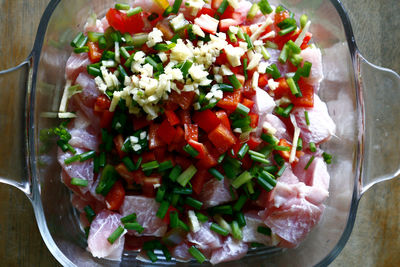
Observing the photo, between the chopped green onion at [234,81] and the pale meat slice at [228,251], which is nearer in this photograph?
the chopped green onion at [234,81]

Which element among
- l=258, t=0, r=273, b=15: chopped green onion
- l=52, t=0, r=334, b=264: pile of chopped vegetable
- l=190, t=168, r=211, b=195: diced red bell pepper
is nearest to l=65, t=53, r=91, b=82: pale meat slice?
l=52, t=0, r=334, b=264: pile of chopped vegetable

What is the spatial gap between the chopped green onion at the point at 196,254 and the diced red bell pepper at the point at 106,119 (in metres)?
0.59

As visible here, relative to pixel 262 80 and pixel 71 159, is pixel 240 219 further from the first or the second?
pixel 71 159

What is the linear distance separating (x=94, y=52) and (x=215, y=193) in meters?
0.73

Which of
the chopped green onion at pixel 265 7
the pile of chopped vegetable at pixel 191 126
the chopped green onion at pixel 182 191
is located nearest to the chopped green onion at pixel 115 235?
the pile of chopped vegetable at pixel 191 126

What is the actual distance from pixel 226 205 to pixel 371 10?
3.86ft

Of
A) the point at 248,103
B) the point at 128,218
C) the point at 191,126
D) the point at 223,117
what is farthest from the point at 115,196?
the point at 248,103

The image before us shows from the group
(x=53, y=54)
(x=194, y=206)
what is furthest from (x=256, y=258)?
(x=53, y=54)

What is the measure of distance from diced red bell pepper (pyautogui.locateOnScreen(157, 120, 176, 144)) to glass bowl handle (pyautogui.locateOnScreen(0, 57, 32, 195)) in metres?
0.51

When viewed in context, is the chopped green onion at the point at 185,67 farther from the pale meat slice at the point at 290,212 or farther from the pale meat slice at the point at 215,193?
the pale meat slice at the point at 290,212

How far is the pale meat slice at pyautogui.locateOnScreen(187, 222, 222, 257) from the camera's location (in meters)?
1.57

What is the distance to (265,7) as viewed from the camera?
1626mm

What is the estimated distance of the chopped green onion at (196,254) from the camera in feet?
5.18

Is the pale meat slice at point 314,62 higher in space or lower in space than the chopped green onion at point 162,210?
higher
